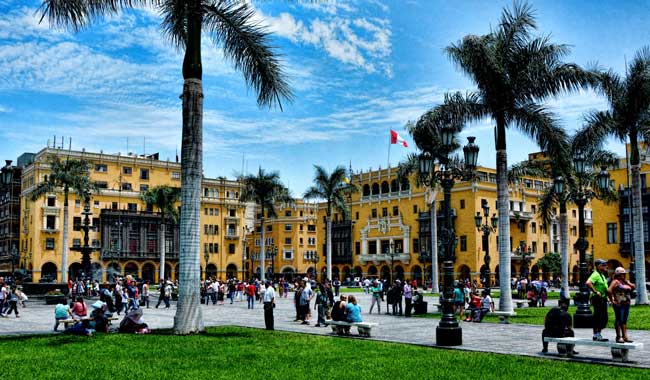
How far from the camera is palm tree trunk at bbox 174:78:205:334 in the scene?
17.6m

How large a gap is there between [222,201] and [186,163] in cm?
7759

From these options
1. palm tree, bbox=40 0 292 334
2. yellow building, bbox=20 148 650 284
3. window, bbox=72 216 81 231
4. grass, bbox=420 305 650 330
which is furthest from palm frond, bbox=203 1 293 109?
window, bbox=72 216 81 231

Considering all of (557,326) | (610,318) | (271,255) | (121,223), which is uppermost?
(121,223)

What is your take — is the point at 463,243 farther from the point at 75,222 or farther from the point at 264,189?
the point at 75,222

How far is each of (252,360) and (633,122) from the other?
25858 millimetres

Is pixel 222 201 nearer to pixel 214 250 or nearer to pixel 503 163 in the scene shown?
pixel 214 250

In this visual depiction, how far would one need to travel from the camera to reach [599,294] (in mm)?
14102

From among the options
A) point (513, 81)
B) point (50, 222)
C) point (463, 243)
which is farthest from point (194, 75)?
point (50, 222)

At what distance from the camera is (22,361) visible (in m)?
13.0

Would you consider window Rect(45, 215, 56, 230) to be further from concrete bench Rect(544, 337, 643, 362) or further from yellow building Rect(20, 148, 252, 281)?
concrete bench Rect(544, 337, 643, 362)

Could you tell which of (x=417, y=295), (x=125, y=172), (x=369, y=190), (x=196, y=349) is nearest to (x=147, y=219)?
(x=125, y=172)

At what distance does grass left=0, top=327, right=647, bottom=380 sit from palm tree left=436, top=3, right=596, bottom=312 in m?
11.8

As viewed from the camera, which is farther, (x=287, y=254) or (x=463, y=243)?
(x=287, y=254)

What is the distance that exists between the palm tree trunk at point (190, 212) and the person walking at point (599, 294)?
959 cm
